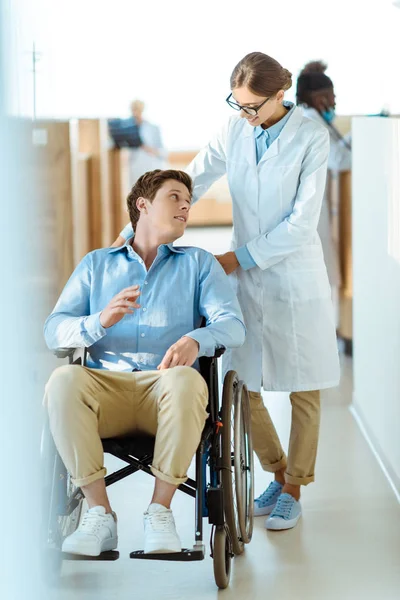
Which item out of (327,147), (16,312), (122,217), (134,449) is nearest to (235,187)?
(327,147)

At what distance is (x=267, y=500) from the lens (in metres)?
2.79

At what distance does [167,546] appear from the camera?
6.59ft

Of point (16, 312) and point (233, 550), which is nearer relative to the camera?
point (16, 312)

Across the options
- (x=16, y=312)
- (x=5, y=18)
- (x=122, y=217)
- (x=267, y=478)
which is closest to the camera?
(x=5, y=18)

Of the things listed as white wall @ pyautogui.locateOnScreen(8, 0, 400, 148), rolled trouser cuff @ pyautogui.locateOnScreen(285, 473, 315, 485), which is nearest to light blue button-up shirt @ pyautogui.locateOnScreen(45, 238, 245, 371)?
rolled trouser cuff @ pyautogui.locateOnScreen(285, 473, 315, 485)

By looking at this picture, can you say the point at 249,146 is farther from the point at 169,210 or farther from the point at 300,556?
the point at 300,556

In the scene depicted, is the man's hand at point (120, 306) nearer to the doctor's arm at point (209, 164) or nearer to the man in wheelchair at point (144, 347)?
the man in wheelchair at point (144, 347)

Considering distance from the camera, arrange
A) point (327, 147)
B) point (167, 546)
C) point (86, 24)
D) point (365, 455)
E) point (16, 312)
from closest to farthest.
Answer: point (16, 312) < point (167, 546) < point (327, 147) < point (365, 455) < point (86, 24)

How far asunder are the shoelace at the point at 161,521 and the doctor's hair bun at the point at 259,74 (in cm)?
111

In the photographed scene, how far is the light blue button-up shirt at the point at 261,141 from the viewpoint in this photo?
257cm

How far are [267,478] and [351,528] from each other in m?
0.51

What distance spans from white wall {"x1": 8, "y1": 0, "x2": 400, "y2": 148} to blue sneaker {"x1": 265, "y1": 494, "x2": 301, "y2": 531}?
132cm

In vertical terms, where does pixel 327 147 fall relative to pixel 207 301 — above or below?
above

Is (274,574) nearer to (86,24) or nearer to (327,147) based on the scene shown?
(327,147)
